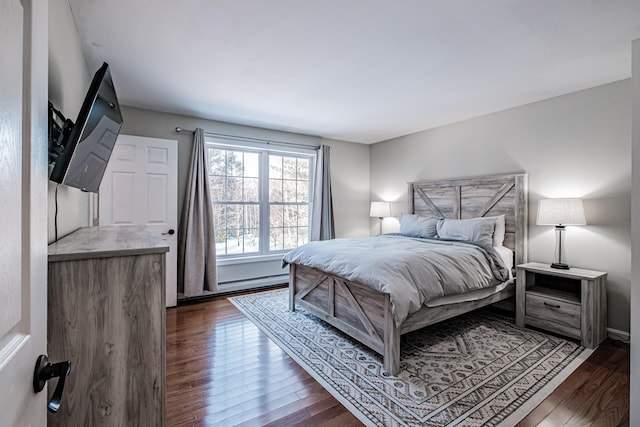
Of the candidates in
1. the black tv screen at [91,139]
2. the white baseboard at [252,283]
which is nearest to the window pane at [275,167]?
the white baseboard at [252,283]

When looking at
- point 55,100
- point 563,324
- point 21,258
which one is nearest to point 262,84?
point 55,100

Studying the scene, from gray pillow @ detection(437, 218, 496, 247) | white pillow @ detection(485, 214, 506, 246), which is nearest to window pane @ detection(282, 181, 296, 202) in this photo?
gray pillow @ detection(437, 218, 496, 247)

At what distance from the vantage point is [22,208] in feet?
2.02

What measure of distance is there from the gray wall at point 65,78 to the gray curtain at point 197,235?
1.44 m

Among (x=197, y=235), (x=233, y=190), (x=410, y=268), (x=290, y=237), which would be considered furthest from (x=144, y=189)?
(x=410, y=268)

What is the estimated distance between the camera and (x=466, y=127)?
13.4ft

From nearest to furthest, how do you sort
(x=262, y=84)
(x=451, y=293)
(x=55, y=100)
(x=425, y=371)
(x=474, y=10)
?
(x=55, y=100), (x=474, y=10), (x=425, y=371), (x=451, y=293), (x=262, y=84)

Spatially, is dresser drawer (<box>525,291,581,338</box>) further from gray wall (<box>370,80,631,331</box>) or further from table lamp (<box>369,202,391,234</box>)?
table lamp (<box>369,202,391,234</box>)

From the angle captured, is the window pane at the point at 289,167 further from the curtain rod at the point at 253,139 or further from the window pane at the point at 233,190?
the window pane at the point at 233,190

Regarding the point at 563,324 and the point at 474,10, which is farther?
the point at 563,324

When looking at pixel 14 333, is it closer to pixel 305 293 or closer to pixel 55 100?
pixel 55 100

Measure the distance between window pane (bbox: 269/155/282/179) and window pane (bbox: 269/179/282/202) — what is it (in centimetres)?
8

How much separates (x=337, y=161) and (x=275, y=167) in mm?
1160

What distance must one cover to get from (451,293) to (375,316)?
28.3 inches
